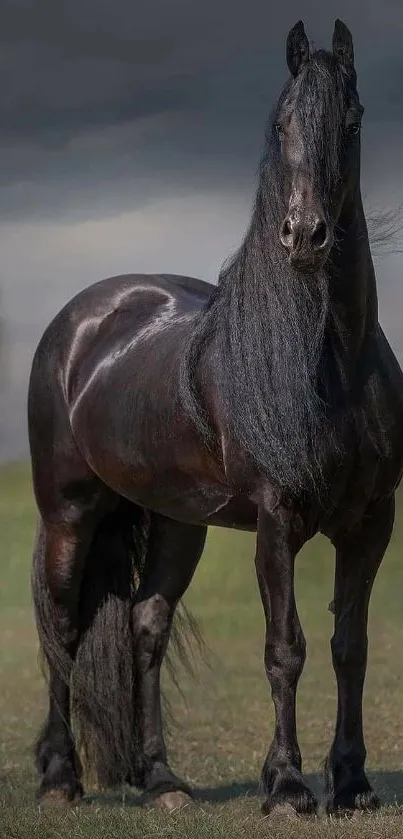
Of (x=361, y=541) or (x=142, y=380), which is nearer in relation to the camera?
(x=361, y=541)

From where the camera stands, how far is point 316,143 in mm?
5328

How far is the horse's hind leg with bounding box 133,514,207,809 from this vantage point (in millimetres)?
7609

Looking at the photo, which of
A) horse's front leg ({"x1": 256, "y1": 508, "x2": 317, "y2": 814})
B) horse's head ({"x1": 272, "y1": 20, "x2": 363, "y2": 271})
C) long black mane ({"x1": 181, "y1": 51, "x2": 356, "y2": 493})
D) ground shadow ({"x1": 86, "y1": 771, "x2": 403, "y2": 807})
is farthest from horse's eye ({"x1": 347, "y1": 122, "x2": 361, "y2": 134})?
ground shadow ({"x1": 86, "y1": 771, "x2": 403, "y2": 807})

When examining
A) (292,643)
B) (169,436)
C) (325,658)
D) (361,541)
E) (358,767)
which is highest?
(169,436)

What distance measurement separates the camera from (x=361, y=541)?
6.11 metres

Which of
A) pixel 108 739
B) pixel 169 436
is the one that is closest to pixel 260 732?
pixel 108 739

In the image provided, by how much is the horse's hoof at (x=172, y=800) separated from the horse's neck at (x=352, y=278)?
2.73m

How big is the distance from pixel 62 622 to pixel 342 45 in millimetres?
3665

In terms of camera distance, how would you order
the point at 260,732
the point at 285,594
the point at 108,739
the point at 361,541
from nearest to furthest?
the point at 285,594, the point at 361,541, the point at 108,739, the point at 260,732

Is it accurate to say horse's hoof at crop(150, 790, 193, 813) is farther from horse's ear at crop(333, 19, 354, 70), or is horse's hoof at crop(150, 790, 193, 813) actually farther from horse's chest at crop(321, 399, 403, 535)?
horse's ear at crop(333, 19, 354, 70)

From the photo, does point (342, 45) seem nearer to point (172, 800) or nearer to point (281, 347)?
point (281, 347)

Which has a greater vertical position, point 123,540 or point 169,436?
point 169,436

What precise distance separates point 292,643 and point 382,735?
4369mm

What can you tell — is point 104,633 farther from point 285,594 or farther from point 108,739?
point 285,594
